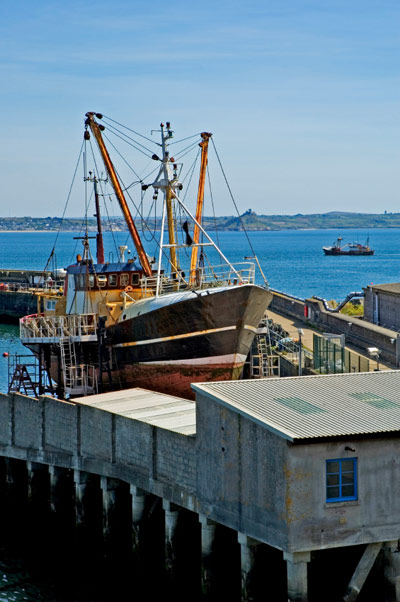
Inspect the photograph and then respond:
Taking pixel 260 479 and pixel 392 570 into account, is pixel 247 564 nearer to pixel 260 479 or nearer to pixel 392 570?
pixel 260 479

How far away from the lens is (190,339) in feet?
146

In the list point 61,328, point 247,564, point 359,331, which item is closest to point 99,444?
point 247,564

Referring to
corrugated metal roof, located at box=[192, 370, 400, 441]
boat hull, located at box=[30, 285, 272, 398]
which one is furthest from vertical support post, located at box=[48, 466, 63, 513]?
corrugated metal roof, located at box=[192, 370, 400, 441]

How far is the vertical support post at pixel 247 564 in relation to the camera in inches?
1023

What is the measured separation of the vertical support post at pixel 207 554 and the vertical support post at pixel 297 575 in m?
3.53

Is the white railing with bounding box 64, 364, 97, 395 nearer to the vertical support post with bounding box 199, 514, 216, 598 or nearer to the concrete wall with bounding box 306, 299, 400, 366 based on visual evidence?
the concrete wall with bounding box 306, 299, 400, 366

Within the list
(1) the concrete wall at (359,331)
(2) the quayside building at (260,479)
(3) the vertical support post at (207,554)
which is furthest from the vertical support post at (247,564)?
(1) the concrete wall at (359,331)

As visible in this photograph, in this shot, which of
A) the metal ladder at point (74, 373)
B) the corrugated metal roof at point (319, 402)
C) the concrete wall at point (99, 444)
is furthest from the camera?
the metal ladder at point (74, 373)

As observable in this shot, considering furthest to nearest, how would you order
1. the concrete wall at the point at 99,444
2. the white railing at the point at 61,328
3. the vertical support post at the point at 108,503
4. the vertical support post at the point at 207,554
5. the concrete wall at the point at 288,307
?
the concrete wall at the point at 288,307 → the white railing at the point at 61,328 → the vertical support post at the point at 108,503 → the concrete wall at the point at 99,444 → the vertical support post at the point at 207,554

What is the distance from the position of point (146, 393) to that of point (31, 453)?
4.43 m

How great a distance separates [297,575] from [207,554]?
156 inches

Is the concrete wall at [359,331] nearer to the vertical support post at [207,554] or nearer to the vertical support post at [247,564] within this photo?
the vertical support post at [207,554]

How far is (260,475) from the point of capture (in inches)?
981

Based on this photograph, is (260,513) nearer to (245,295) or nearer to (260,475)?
(260,475)
